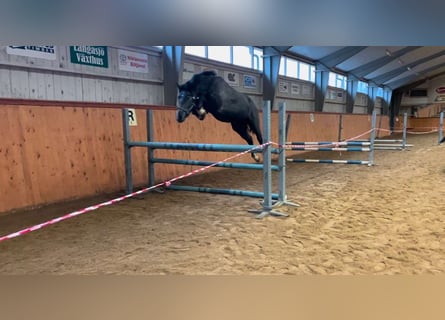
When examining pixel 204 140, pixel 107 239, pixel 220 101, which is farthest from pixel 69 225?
pixel 204 140

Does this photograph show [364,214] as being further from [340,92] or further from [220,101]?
[340,92]

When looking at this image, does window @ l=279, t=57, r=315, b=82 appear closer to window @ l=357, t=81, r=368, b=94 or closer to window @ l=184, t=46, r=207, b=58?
window @ l=184, t=46, r=207, b=58

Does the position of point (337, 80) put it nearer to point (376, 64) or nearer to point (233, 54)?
point (376, 64)

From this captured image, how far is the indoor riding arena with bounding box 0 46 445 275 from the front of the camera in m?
2.18

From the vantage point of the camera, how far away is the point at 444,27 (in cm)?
79

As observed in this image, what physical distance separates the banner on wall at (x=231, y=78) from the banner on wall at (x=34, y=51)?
4179mm

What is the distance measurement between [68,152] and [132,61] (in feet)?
7.87

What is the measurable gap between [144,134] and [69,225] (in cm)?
238

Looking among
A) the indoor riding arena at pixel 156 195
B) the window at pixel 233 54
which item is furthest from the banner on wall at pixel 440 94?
the window at pixel 233 54

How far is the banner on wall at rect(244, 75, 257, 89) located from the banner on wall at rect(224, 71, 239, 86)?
17.7 inches

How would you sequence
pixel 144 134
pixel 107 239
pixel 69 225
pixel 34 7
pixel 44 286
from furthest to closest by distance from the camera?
pixel 144 134 → pixel 69 225 → pixel 107 239 → pixel 44 286 → pixel 34 7

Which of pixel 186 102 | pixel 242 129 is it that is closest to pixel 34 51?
pixel 186 102

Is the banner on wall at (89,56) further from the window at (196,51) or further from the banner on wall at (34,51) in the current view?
the window at (196,51)

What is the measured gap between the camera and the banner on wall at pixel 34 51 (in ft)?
13.6
